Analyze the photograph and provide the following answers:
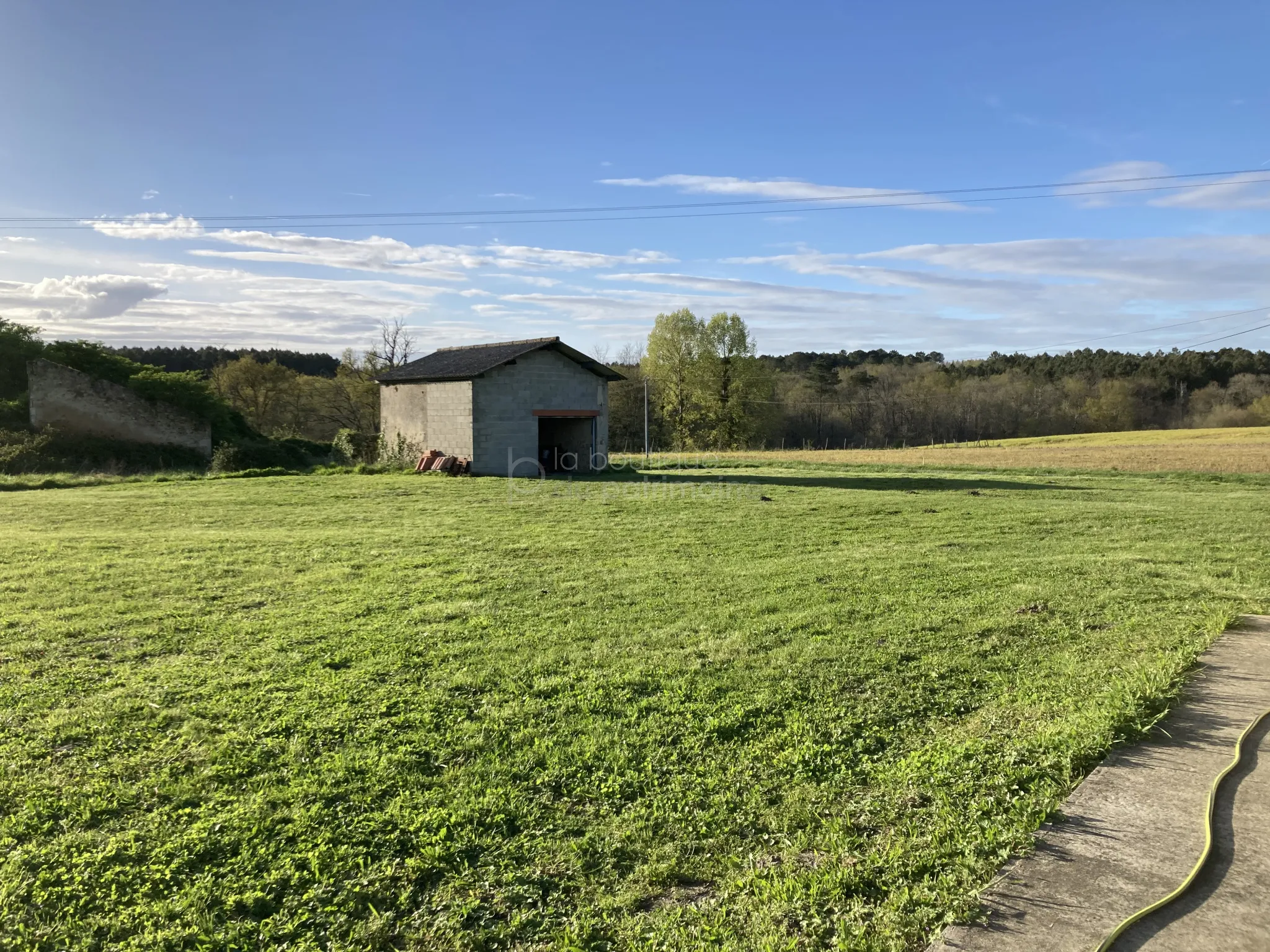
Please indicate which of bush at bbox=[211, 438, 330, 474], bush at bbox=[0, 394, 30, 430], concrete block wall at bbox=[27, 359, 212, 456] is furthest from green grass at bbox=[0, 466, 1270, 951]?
bush at bbox=[0, 394, 30, 430]

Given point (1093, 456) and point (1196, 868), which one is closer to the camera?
point (1196, 868)

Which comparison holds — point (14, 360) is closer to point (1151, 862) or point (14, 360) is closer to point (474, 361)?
point (474, 361)

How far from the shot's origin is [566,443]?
82.1 feet

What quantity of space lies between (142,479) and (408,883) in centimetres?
2213

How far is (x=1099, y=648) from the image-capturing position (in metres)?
5.33

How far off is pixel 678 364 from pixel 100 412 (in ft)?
111

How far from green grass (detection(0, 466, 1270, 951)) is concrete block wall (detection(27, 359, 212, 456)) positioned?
22307 millimetres

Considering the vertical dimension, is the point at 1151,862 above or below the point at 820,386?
below

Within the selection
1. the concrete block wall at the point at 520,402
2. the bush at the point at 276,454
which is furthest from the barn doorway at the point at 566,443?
the bush at the point at 276,454

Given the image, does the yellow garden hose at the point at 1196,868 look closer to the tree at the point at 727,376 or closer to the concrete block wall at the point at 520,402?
the concrete block wall at the point at 520,402

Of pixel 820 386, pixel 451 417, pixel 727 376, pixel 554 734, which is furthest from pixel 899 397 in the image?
pixel 554 734

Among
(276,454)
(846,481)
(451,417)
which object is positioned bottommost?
(846,481)

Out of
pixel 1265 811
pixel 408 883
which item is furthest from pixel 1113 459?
pixel 408 883

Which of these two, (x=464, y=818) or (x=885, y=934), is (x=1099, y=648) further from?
(x=464, y=818)
